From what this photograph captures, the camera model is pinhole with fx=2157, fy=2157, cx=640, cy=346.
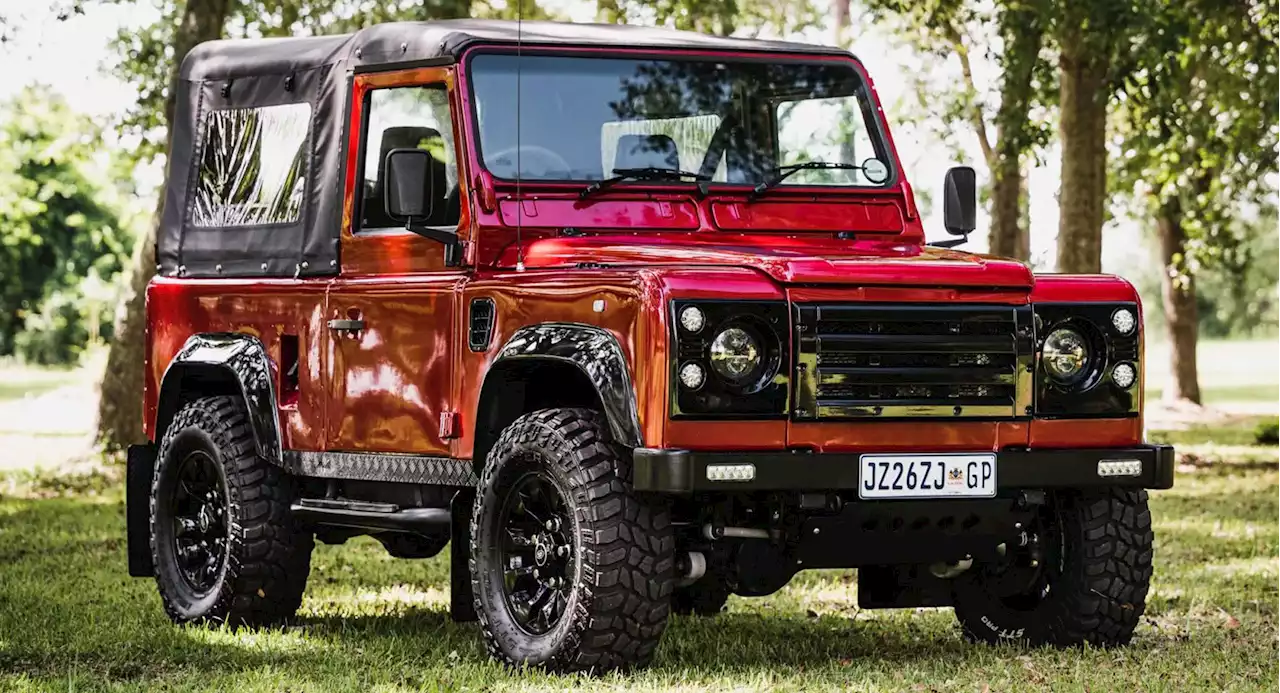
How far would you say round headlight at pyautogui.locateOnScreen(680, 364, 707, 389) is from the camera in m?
6.88

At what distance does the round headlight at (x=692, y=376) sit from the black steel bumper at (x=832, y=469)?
0.22m

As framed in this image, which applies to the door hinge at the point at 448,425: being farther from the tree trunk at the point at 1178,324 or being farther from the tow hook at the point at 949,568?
the tree trunk at the point at 1178,324

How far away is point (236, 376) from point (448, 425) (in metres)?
1.64

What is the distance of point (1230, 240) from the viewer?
27.0m

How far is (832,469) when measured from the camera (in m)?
7.04

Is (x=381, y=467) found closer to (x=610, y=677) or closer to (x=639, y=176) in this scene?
(x=639, y=176)

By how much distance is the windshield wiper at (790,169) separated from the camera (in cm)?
853

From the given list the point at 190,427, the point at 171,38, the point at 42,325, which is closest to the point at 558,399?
the point at 190,427

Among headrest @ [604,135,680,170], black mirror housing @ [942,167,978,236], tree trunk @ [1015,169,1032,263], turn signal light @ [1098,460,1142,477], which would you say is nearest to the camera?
turn signal light @ [1098,460,1142,477]

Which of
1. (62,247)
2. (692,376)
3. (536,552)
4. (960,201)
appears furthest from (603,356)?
(62,247)

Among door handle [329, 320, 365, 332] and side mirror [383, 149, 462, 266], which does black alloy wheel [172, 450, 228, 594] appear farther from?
side mirror [383, 149, 462, 266]

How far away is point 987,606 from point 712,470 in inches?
86.6

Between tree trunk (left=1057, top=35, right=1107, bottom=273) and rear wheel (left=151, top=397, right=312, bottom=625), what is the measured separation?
12.4 metres

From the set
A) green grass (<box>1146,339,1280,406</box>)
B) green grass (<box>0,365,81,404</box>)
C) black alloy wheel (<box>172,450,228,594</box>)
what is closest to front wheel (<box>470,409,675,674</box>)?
black alloy wheel (<box>172,450,228,594</box>)
